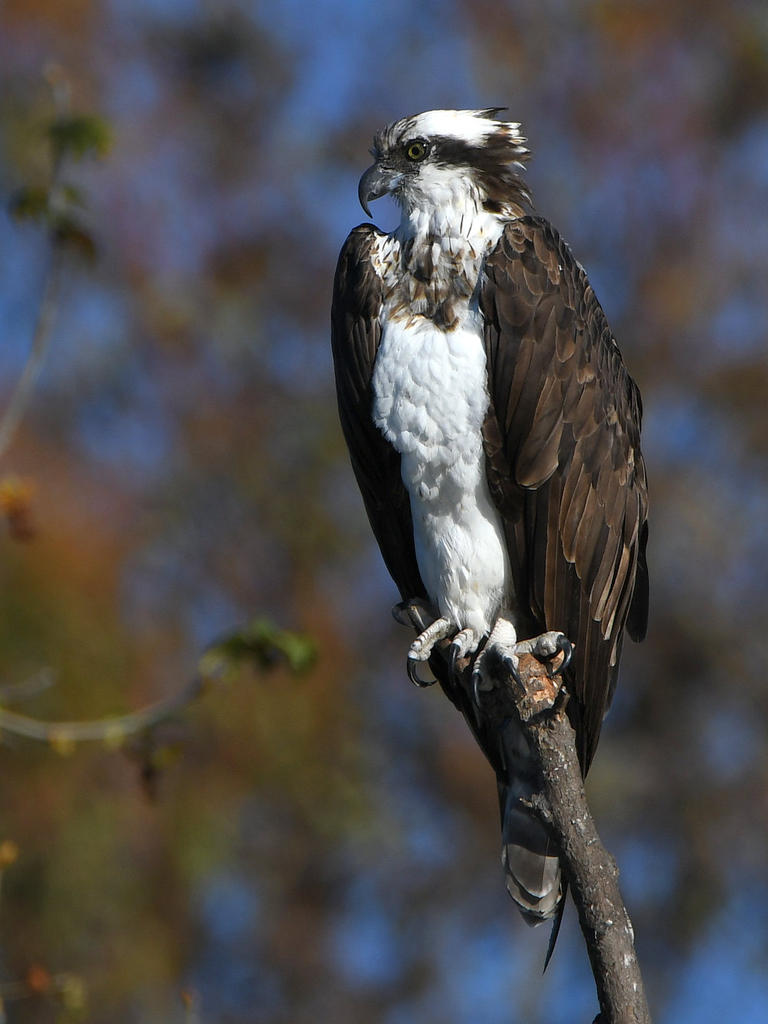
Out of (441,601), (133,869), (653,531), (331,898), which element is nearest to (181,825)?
(133,869)

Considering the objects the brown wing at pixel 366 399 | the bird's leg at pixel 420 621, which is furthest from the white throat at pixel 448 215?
the bird's leg at pixel 420 621

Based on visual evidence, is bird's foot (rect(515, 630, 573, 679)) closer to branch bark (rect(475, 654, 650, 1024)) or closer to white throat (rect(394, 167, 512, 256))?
branch bark (rect(475, 654, 650, 1024))

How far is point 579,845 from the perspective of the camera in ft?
11.9

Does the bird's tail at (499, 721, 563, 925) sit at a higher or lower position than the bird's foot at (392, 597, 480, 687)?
lower

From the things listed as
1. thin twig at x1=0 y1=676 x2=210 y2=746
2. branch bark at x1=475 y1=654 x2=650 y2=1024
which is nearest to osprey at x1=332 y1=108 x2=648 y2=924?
branch bark at x1=475 y1=654 x2=650 y2=1024

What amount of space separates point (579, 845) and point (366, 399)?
1478mm

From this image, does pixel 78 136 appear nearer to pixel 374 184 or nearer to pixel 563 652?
pixel 374 184

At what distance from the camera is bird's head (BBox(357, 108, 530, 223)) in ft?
14.9

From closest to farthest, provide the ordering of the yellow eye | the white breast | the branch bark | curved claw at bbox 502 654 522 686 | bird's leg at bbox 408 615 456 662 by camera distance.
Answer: the branch bark → curved claw at bbox 502 654 522 686 → the white breast → bird's leg at bbox 408 615 456 662 → the yellow eye

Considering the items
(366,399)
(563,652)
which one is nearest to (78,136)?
(366,399)

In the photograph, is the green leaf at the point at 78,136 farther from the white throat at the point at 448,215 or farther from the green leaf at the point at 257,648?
the green leaf at the point at 257,648

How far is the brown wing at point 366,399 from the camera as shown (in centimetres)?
441

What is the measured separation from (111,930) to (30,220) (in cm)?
926

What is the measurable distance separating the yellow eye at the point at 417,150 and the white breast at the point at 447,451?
25.8 inches
